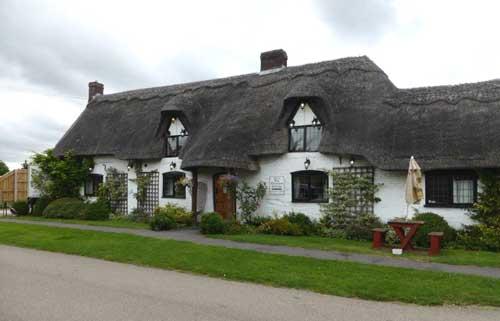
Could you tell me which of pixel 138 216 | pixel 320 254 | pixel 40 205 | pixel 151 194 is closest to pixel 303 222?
pixel 320 254

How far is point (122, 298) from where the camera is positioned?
6.94 m

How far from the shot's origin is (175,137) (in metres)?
19.9

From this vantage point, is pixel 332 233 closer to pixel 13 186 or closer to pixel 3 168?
pixel 13 186

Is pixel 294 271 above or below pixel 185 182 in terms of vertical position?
below

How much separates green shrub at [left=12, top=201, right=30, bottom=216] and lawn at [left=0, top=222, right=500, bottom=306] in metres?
10.8

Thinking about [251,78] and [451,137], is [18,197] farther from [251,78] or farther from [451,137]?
[451,137]

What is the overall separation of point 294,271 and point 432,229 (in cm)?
586

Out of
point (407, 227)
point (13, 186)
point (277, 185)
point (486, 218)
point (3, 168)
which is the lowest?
point (407, 227)

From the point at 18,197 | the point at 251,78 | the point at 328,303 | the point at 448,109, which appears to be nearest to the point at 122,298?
the point at 328,303

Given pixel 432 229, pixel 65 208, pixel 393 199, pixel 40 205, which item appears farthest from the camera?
pixel 40 205

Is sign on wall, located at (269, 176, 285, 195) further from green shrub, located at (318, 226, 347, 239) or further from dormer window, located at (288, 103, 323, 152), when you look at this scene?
green shrub, located at (318, 226, 347, 239)

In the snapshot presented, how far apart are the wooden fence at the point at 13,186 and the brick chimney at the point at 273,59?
58.7 ft

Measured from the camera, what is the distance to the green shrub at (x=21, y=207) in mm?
23031

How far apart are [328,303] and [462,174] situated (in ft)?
28.3
